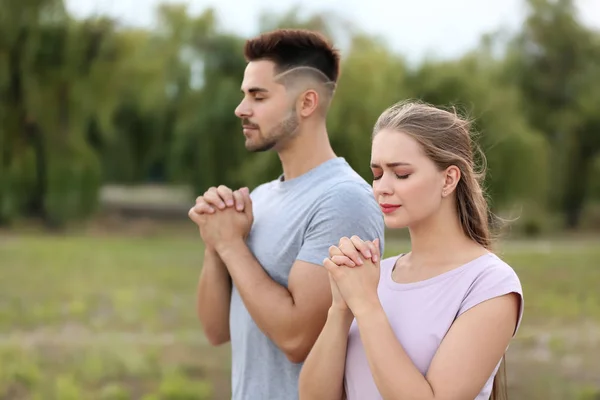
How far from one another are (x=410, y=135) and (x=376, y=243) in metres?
0.22

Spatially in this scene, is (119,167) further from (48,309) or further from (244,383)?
(244,383)

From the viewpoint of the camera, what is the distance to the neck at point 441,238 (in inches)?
66.6

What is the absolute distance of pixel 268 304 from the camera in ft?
6.52

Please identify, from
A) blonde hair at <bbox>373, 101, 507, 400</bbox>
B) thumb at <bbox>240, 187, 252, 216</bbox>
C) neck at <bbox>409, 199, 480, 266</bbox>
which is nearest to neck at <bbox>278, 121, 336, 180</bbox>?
thumb at <bbox>240, 187, 252, 216</bbox>

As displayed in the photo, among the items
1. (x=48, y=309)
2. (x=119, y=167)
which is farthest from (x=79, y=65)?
(x=48, y=309)

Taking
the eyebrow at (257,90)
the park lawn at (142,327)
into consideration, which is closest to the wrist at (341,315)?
the eyebrow at (257,90)

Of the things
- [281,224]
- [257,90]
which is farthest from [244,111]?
[281,224]

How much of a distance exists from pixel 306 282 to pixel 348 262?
388 mm

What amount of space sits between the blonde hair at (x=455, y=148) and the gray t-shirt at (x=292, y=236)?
0.33m

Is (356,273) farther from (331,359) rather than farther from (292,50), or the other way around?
(292,50)

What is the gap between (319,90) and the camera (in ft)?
7.46

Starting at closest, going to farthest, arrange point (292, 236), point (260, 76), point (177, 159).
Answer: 1. point (292, 236)
2. point (260, 76)
3. point (177, 159)

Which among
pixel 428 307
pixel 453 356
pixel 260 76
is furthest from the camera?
pixel 260 76

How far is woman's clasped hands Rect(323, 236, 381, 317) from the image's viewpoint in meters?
1.60
